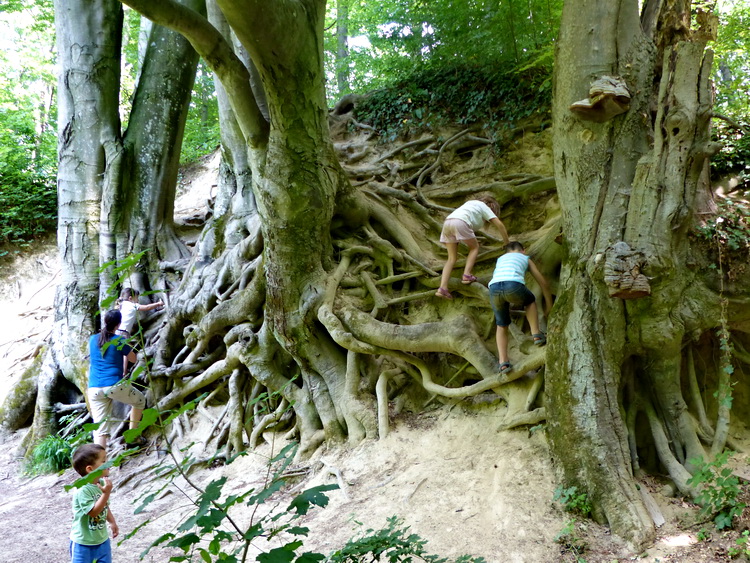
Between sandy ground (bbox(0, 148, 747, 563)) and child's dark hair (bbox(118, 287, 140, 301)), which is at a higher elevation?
child's dark hair (bbox(118, 287, 140, 301))

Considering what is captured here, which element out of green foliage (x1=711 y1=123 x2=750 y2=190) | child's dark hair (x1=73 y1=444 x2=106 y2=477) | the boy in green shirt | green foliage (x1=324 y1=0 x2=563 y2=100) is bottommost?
the boy in green shirt

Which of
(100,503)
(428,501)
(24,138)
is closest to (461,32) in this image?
(428,501)

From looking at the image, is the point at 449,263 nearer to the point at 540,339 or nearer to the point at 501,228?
the point at 501,228

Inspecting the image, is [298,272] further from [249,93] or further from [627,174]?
[627,174]

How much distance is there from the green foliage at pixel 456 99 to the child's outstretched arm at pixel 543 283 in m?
3.56

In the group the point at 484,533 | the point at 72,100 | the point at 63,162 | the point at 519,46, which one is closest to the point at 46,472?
the point at 63,162

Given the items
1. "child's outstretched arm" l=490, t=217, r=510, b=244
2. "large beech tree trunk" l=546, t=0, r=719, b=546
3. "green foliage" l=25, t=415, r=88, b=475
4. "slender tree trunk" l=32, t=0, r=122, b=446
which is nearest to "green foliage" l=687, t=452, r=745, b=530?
"large beech tree trunk" l=546, t=0, r=719, b=546

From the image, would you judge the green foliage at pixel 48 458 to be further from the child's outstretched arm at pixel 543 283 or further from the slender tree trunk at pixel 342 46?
the slender tree trunk at pixel 342 46

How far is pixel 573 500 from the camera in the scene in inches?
153

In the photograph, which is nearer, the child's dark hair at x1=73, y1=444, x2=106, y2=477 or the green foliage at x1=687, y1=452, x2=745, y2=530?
the green foliage at x1=687, y1=452, x2=745, y2=530

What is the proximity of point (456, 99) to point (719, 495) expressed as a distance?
22.9ft

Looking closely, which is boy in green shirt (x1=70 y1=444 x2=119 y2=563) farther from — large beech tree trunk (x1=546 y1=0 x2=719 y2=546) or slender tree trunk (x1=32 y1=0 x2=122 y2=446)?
slender tree trunk (x1=32 y1=0 x2=122 y2=446)

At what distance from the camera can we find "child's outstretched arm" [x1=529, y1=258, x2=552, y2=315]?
495cm

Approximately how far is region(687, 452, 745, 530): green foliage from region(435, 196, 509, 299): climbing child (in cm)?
254
